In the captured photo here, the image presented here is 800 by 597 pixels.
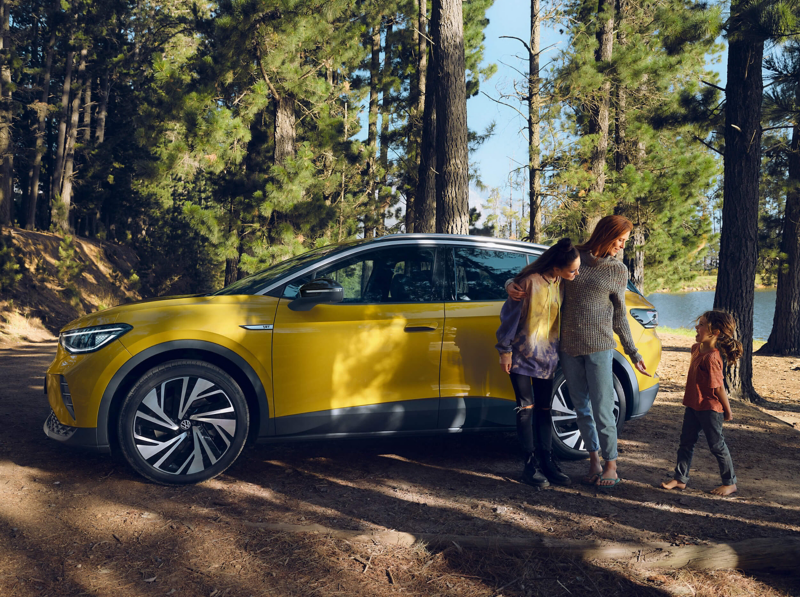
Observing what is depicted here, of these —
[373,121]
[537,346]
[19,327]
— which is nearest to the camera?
[537,346]

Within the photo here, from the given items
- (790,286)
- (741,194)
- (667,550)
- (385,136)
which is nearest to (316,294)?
(667,550)

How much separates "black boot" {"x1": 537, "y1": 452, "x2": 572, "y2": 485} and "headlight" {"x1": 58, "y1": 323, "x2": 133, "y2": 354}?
3.05 m

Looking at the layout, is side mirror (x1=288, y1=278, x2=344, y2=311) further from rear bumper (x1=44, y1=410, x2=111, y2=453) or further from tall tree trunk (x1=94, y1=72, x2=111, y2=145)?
tall tree trunk (x1=94, y1=72, x2=111, y2=145)

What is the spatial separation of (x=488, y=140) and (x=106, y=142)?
55.7 ft

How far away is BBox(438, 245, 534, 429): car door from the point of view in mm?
4711

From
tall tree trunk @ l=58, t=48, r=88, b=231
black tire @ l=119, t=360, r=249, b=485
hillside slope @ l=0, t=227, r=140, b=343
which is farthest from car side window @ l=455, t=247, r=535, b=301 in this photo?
tall tree trunk @ l=58, t=48, r=88, b=231

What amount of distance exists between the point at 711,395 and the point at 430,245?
7.62ft

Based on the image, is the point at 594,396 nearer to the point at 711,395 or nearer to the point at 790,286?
the point at 711,395

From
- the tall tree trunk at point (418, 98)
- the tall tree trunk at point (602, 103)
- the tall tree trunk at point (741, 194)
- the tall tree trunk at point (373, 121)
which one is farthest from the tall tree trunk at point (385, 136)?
the tall tree trunk at point (741, 194)

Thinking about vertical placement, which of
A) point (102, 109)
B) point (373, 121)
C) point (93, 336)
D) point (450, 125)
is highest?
point (102, 109)

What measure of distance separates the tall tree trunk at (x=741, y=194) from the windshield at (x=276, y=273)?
588 cm

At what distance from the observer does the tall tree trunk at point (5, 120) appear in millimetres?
19359

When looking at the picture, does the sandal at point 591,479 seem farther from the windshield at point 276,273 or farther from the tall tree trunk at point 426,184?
the tall tree trunk at point 426,184

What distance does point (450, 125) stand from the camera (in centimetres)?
970
